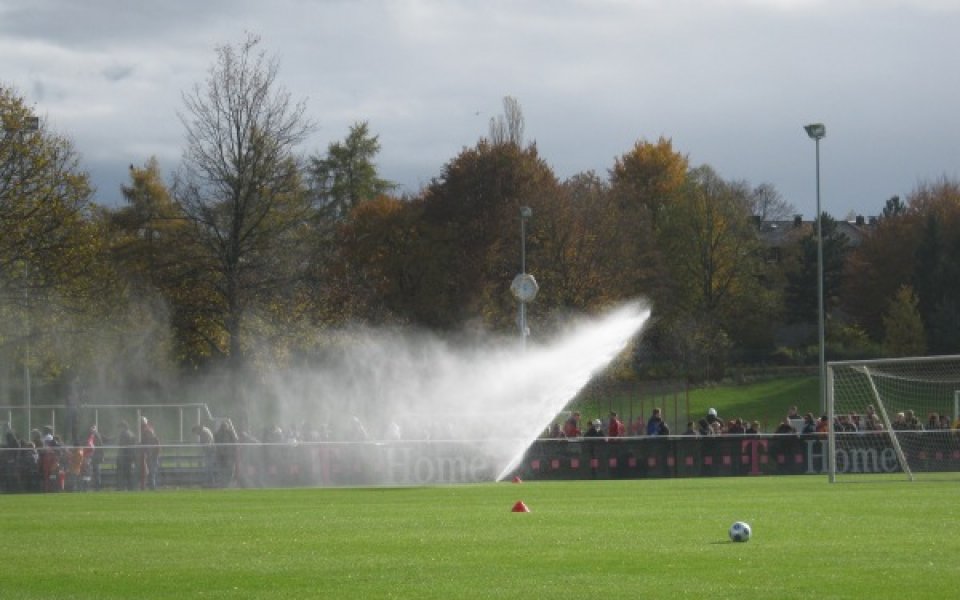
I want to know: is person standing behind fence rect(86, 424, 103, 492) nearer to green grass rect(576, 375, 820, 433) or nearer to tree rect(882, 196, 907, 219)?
green grass rect(576, 375, 820, 433)

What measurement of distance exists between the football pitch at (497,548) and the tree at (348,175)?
7760 centimetres

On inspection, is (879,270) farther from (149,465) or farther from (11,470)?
(11,470)

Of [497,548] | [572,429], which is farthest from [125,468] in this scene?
[497,548]

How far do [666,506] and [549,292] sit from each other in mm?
49510

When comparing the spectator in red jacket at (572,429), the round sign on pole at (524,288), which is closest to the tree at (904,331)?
the round sign on pole at (524,288)

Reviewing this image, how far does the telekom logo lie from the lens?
43125 millimetres

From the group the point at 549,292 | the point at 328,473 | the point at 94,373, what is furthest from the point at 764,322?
the point at 328,473

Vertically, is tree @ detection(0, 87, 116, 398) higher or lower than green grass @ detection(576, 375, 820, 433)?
higher

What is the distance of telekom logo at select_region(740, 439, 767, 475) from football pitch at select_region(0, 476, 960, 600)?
47.9ft

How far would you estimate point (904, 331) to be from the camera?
3430 inches

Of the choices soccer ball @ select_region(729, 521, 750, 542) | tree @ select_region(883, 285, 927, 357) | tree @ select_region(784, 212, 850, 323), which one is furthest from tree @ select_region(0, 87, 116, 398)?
tree @ select_region(784, 212, 850, 323)

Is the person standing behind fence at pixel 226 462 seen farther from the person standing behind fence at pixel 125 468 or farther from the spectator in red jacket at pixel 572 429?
the spectator in red jacket at pixel 572 429

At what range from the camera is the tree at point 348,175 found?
105375mm

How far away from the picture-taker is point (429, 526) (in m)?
20.6
